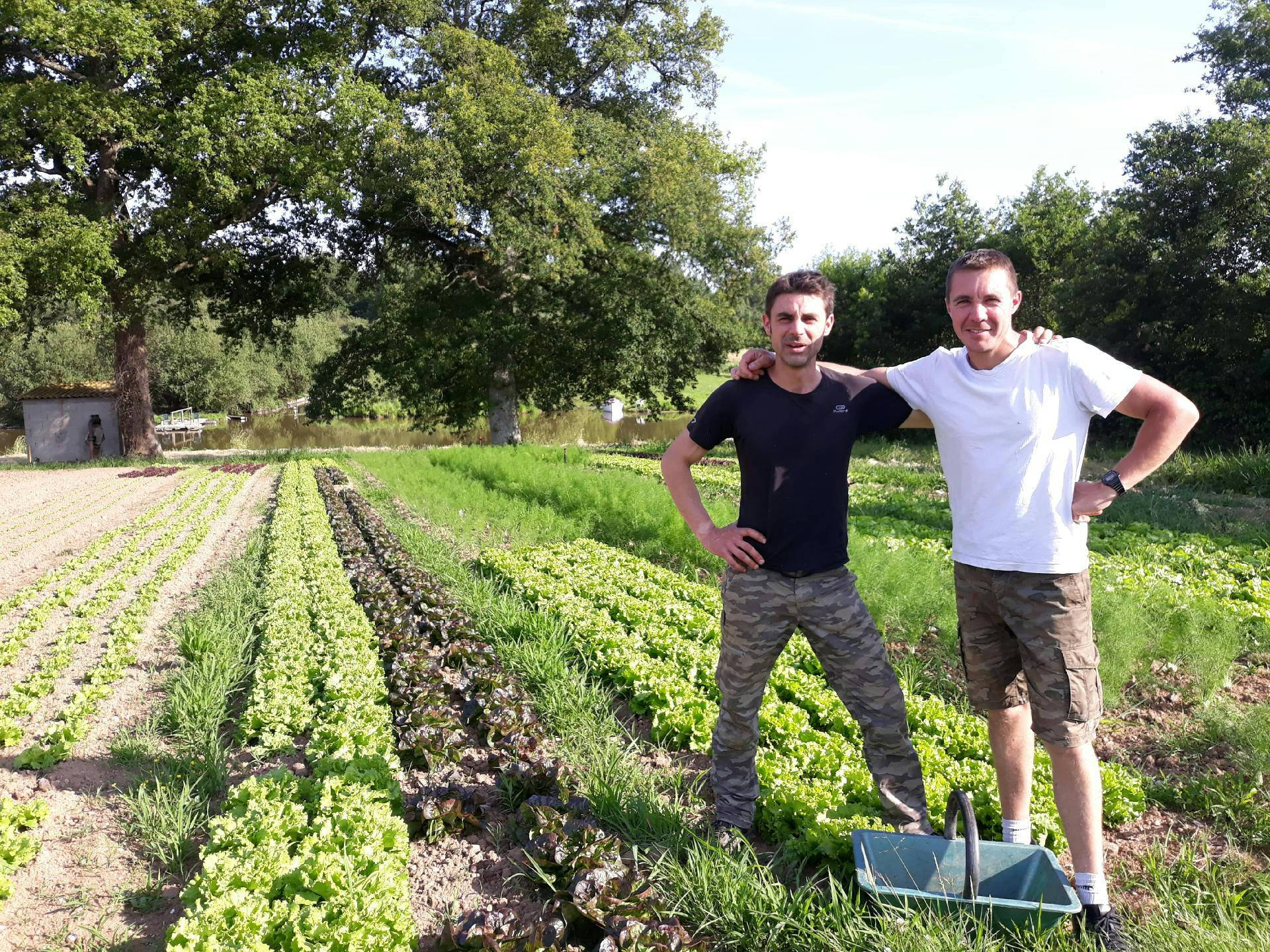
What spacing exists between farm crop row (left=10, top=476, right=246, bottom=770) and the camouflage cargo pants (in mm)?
3798

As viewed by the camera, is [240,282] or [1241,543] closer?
[1241,543]

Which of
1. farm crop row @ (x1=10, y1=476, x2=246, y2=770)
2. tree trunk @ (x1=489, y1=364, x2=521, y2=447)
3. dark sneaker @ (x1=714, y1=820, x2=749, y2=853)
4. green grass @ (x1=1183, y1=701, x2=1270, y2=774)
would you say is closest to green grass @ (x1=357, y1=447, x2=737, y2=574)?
farm crop row @ (x1=10, y1=476, x2=246, y2=770)

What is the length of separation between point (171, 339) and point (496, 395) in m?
32.4

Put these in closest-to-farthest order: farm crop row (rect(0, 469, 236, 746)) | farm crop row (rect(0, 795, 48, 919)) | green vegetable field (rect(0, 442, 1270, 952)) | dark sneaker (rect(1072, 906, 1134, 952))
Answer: dark sneaker (rect(1072, 906, 1134, 952)), green vegetable field (rect(0, 442, 1270, 952)), farm crop row (rect(0, 795, 48, 919)), farm crop row (rect(0, 469, 236, 746))

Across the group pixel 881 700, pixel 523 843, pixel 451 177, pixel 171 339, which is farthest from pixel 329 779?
pixel 171 339

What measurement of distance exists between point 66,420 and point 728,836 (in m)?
32.0

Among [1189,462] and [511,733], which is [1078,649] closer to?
[511,733]

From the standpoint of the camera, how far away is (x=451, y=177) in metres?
20.4

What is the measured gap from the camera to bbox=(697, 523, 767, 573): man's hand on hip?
119 inches

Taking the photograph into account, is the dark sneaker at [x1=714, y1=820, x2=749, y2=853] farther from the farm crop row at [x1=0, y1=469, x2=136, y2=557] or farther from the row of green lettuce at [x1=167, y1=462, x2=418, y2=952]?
the farm crop row at [x1=0, y1=469, x2=136, y2=557]

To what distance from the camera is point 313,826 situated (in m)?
3.33

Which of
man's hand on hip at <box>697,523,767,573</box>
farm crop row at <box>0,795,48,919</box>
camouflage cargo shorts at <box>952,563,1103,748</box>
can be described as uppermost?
man's hand on hip at <box>697,523,767,573</box>

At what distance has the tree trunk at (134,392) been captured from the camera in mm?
24828

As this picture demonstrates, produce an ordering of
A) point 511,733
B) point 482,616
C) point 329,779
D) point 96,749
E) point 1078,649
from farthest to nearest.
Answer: point 482,616
point 96,749
point 511,733
point 329,779
point 1078,649
